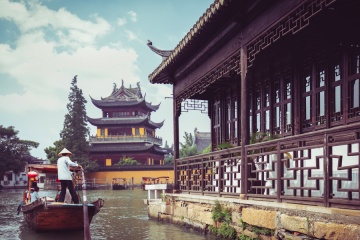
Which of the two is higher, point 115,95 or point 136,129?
point 115,95

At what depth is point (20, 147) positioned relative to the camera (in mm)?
46656

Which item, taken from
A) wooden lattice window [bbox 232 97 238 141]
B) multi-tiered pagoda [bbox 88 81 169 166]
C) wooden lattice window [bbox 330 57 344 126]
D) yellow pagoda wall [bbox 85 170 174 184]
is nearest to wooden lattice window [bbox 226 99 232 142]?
wooden lattice window [bbox 232 97 238 141]

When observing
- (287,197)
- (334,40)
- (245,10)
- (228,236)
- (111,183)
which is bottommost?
(111,183)

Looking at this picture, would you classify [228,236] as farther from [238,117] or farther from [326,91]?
[238,117]

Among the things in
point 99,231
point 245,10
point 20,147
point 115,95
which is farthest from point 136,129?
point 245,10

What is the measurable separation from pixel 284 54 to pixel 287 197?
3.77 metres

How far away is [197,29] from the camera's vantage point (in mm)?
8820

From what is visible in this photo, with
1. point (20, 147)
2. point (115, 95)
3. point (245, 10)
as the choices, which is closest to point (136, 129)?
point (115, 95)

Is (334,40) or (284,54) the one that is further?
(284,54)

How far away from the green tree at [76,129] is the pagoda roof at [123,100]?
15.9 feet

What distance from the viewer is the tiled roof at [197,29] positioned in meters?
7.63

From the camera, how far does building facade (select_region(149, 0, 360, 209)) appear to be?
5.95 meters

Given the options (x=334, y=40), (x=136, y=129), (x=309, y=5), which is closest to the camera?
(x=309, y=5)

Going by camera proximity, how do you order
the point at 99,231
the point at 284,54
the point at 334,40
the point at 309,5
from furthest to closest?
the point at 99,231
the point at 284,54
the point at 334,40
the point at 309,5
